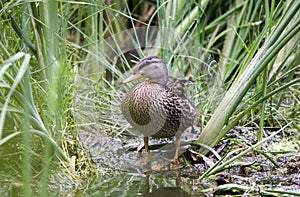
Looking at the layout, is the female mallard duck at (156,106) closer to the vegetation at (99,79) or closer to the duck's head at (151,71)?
the duck's head at (151,71)

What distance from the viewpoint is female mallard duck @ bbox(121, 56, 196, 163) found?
4012 millimetres

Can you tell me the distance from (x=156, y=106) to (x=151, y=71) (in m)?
0.26

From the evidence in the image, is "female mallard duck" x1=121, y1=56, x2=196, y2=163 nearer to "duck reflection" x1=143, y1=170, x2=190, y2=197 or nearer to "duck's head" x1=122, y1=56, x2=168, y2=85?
"duck's head" x1=122, y1=56, x2=168, y2=85

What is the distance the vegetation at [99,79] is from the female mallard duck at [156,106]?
188mm

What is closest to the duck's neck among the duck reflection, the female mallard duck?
the female mallard duck

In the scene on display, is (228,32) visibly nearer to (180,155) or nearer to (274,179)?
(180,155)

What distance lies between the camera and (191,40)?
16.5 feet

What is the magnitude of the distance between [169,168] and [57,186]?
0.83 meters

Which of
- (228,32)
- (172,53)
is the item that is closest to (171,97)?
(172,53)

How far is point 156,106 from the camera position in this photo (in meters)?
4.02

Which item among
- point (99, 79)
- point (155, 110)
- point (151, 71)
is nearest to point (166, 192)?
point (155, 110)

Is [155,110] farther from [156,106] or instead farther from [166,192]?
[166,192]

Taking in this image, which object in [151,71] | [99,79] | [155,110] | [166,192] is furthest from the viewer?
[99,79]

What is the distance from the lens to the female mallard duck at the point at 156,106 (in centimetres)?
401
